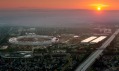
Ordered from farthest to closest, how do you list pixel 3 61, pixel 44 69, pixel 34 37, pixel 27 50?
pixel 34 37, pixel 27 50, pixel 3 61, pixel 44 69

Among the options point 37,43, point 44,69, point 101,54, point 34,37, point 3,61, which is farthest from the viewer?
point 34,37

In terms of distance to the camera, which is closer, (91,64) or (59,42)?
(91,64)

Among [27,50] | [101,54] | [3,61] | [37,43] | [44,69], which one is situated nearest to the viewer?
[44,69]

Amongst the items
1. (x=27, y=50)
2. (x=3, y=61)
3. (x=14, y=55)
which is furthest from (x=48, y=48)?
(x=3, y=61)

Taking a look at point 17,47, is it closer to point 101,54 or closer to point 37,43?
point 37,43

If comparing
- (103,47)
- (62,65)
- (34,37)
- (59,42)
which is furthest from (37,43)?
(62,65)

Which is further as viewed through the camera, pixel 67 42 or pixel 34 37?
pixel 34 37

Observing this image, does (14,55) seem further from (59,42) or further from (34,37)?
(34,37)

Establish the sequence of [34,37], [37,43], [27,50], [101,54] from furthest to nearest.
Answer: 1. [34,37]
2. [37,43]
3. [27,50]
4. [101,54]
